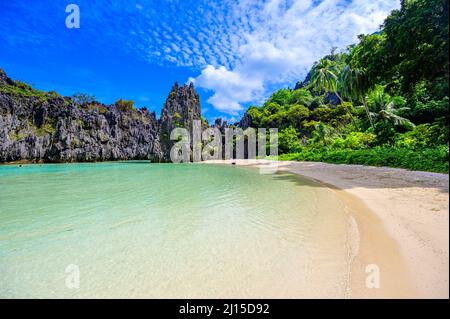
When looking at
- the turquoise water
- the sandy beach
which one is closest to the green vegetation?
the sandy beach

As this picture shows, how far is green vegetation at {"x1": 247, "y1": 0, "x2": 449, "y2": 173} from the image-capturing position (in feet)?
19.1

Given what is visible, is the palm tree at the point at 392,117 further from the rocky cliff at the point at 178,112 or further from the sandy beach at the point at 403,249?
the rocky cliff at the point at 178,112

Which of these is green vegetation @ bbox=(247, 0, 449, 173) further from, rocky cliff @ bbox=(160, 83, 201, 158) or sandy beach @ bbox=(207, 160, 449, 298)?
rocky cliff @ bbox=(160, 83, 201, 158)

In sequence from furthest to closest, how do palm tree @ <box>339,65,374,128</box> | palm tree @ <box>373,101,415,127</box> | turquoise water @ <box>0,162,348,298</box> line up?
palm tree @ <box>339,65,374,128</box> < palm tree @ <box>373,101,415,127</box> < turquoise water @ <box>0,162,348,298</box>

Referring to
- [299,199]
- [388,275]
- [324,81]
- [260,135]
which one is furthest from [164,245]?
[260,135]

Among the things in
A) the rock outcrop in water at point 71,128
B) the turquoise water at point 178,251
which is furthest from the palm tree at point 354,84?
the rock outcrop in water at point 71,128

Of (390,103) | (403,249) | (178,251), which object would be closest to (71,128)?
(390,103)

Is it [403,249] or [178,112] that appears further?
[178,112]

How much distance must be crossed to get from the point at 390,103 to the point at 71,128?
66.4 meters

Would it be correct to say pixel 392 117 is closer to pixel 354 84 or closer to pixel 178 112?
pixel 354 84

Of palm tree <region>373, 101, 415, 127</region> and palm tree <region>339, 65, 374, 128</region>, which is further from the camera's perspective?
palm tree <region>339, 65, 374, 128</region>

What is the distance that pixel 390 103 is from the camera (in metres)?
24.5

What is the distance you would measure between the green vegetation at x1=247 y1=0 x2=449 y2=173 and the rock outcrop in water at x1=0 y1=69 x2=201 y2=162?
1837 cm

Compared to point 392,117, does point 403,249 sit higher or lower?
lower
